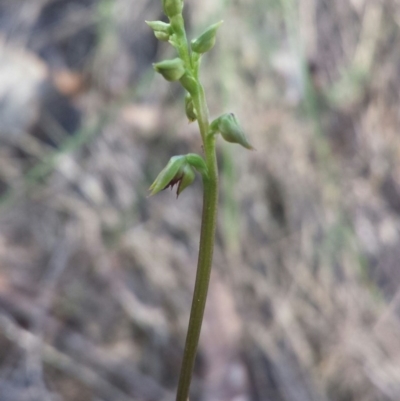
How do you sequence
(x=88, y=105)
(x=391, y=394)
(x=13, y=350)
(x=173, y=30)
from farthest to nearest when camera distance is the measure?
(x=88, y=105) → (x=391, y=394) → (x=13, y=350) → (x=173, y=30)

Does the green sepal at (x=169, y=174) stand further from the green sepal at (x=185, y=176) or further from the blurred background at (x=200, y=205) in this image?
the blurred background at (x=200, y=205)

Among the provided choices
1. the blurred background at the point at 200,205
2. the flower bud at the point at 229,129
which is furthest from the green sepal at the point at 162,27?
the blurred background at the point at 200,205

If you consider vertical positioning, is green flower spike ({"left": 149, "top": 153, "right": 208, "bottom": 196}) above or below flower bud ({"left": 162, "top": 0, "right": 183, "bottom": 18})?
below

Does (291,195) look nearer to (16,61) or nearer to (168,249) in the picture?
(168,249)

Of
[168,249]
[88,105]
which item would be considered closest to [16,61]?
[88,105]

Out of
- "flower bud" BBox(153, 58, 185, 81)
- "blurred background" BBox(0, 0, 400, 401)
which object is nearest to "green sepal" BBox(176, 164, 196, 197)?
"flower bud" BBox(153, 58, 185, 81)

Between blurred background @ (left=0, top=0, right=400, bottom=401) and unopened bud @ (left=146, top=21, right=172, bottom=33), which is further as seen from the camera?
blurred background @ (left=0, top=0, right=400, bottom=401)

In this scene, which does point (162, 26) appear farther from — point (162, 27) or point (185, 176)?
point (185, 176)

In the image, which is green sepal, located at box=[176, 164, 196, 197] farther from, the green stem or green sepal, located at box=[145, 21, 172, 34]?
green sepal, located at box=[145, 21, 172, 34]
